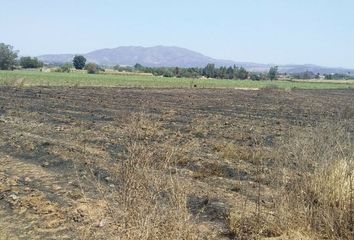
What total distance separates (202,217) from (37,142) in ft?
26.6

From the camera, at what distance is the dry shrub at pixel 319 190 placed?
20.2 ft

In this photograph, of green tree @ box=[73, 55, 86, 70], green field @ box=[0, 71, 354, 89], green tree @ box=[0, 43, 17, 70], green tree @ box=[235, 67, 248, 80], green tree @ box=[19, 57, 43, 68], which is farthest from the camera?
green tree @ box=[73, 55, 86, 70]

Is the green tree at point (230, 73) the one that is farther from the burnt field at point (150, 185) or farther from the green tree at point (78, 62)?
the burnt field at point (150, 185)

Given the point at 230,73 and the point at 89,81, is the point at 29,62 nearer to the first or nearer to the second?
the point at 230,73

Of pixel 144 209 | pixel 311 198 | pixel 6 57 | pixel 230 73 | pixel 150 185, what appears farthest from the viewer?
pixel 230 73

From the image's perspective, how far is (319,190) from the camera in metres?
6.98

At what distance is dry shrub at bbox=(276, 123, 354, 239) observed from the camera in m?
6.16

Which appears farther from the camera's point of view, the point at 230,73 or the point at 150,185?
the point at 230,73

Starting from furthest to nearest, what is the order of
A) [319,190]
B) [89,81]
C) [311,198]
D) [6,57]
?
[6,57] < [89,81] < [319,190] < [311,198]

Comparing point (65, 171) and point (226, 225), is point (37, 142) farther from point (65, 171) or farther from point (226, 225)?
point (226, 225)

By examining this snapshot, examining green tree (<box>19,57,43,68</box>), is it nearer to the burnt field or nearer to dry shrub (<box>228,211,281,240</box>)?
the burnt field

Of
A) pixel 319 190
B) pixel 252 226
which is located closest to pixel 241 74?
pixel 319 190

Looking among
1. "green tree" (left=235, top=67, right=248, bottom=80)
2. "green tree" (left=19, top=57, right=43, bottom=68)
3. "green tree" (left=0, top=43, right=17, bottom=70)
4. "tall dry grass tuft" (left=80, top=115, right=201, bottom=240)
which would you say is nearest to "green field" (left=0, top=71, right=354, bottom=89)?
"green tree" (left=0, top=43, right=17, bottom=70)

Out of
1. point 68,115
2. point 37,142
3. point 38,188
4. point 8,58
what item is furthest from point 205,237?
point 8,58
